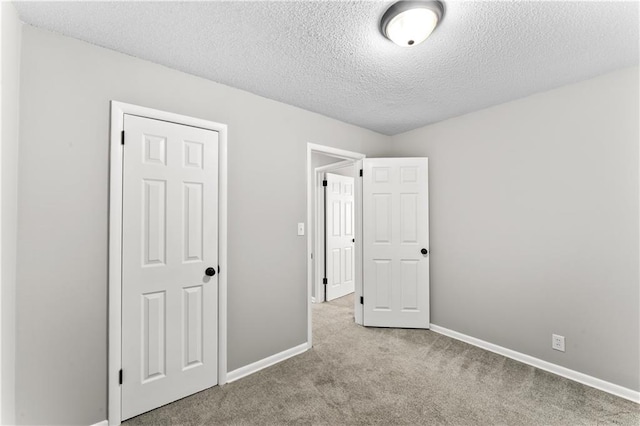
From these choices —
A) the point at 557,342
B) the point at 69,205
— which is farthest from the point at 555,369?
the point at 69,205

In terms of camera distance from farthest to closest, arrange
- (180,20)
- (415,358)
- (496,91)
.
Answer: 1. (415,358)
2. (496,91)
3. (180,20)

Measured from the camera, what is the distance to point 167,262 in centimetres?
204

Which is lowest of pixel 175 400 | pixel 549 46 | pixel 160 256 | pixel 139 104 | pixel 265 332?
pixel 175 400

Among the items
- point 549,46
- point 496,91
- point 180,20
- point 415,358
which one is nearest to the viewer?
point 180,20

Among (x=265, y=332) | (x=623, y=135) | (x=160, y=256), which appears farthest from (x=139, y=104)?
(x=623, y=135)

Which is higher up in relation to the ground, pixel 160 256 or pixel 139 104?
pixel 139 104

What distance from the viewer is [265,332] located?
8.34 feet

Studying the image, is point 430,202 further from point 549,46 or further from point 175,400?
point 175,400

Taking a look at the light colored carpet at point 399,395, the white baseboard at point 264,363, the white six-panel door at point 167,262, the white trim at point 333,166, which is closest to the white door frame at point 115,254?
the white six-panel door at point 167,262

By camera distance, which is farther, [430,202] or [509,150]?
[430,202]

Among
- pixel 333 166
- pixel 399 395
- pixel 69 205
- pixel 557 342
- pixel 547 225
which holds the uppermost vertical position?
pixel 333 166

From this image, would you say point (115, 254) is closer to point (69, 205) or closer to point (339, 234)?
point (69, 205)

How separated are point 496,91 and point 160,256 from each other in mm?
2978

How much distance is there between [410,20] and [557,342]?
2706mm
